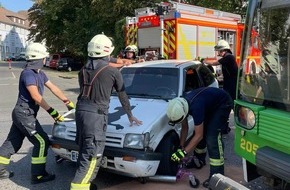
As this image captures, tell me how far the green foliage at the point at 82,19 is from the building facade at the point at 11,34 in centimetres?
4849

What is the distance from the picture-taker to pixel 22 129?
4934 millimetres

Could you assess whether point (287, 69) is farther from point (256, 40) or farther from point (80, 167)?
point (80, 167)

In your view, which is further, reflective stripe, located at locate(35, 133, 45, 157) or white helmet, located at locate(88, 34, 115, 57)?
reflective stripe, located at locate(35, 133, 45, 157)

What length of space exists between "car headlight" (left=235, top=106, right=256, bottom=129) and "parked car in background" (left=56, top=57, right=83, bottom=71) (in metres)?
32.1

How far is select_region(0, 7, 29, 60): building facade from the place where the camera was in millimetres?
89000

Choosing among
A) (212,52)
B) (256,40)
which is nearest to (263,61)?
(256,40)

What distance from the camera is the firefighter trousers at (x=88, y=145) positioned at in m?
4.00

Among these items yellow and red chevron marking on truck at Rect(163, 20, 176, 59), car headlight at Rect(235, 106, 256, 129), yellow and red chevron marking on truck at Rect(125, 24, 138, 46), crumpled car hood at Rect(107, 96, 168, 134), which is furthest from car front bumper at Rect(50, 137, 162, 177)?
yellow and red chevron marking on truck at Rect(125, 24, 138, 46)

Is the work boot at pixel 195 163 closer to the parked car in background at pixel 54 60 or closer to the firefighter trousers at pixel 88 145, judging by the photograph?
the firefighter trousers at pixel 88 145

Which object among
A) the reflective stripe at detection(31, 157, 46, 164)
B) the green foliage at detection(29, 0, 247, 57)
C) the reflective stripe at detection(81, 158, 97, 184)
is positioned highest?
the green foliage at detection(29, 0, 247, 57)

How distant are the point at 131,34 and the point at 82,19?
20119 millimetres

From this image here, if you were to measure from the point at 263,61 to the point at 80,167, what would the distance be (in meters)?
2.24

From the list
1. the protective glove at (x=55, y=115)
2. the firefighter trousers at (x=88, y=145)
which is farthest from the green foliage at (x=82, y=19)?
the firefighter trousers at (x=88, y=145)

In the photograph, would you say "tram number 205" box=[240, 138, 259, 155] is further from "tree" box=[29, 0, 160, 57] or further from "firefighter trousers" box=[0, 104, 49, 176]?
"tree" box=[29, 0, 160, 57]
